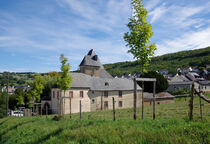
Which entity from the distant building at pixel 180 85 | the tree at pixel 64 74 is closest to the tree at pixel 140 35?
the tree at pixel 64 74

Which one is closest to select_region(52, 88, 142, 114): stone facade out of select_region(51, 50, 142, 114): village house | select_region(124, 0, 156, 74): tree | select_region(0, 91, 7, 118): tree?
select_region(51, 50, 142, 114): village house

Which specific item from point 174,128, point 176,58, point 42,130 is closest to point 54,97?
point 42,130

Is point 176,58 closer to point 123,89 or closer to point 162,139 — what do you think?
point 123,89

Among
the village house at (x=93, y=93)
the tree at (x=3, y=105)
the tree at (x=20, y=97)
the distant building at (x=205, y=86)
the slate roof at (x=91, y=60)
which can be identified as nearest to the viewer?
the village house at (x=93, y=93)

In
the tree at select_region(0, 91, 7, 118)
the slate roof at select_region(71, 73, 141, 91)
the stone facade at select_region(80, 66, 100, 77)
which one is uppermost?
the stone facade at select_region(80, 66, 100, 77)

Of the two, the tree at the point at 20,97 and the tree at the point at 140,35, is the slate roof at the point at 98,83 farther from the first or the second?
the tree at the point at 140,35

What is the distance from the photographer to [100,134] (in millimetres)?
7996

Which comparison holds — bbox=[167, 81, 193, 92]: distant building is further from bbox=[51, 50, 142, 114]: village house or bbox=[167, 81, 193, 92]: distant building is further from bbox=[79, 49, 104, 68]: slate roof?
bbox=[79, 49, 104, 68]: slate roof

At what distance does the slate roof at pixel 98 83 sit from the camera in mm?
40000

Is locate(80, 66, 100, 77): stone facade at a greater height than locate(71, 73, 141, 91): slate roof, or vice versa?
locate(80, 66, 100, 77): stone facade

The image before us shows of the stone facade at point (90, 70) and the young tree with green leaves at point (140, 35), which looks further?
the stone facade at point (90, 70)

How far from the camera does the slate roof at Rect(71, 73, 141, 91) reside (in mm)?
40000

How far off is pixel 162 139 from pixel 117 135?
1.97 metres

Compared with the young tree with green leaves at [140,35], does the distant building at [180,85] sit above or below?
below
